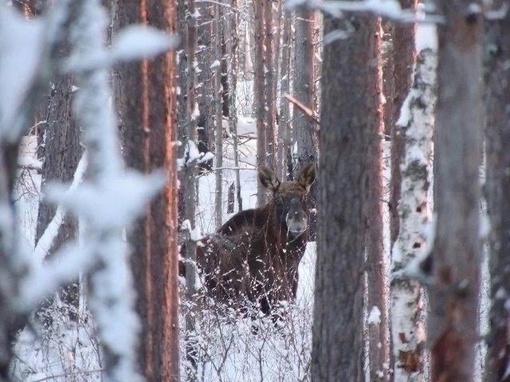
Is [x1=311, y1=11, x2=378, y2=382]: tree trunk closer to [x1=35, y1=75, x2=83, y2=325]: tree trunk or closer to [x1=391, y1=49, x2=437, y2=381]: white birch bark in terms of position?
[x1=391, y1=49, x2=437, y2=381]: white birch bark

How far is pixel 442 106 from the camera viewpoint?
2.50 m

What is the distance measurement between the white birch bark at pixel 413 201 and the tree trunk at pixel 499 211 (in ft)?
4.92

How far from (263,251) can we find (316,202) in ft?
13.6

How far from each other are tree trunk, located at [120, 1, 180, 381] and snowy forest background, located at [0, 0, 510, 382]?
0.01 m

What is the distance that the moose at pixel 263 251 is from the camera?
31.6ft

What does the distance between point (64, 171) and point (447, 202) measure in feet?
25.7

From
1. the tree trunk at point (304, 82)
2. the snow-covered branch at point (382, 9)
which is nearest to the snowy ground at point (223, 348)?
the snow-covered branch at point (382, 9)

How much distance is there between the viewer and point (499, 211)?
3.56 metres

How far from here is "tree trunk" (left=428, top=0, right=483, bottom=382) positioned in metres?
2.47

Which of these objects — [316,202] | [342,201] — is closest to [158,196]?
[316,202]

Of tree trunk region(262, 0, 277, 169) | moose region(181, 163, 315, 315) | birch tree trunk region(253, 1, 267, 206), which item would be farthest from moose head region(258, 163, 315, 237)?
tree trunk region(262, 0, 277, 169)

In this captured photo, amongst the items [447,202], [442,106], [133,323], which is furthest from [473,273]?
[133,323]

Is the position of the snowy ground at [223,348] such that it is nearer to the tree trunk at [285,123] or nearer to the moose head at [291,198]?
the moose head at [291,198]

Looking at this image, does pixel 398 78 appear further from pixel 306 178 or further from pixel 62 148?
pixel 62 148
